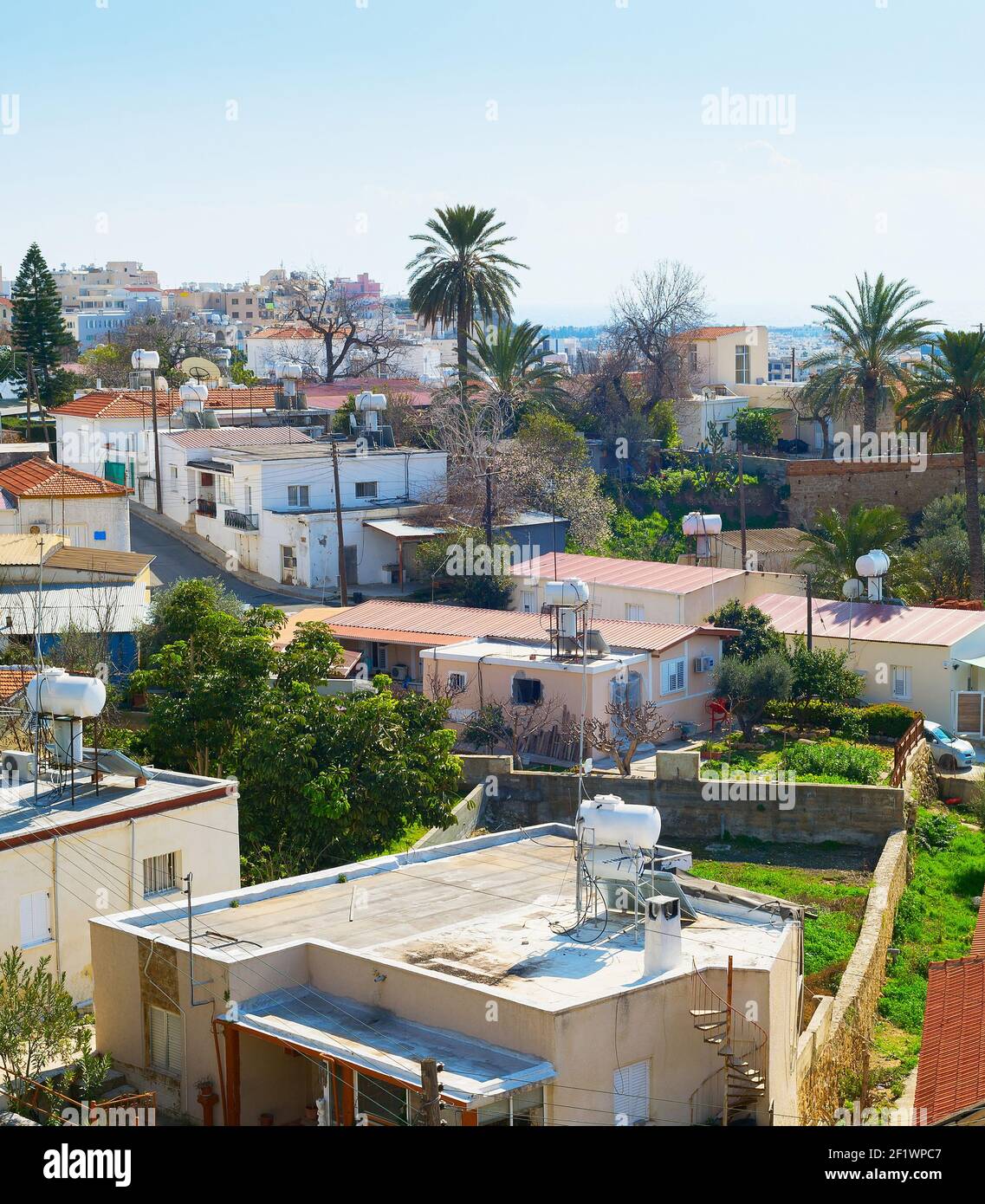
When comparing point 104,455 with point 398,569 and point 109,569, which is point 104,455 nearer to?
point 398,569

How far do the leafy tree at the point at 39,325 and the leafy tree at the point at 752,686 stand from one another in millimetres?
40956

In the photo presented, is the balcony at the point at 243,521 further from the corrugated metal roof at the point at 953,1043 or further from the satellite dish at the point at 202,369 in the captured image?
the corrugated metal roof at the point at 953,1043

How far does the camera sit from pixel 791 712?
116 feet

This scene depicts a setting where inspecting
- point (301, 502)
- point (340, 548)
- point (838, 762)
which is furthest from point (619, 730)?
point (301, 502)

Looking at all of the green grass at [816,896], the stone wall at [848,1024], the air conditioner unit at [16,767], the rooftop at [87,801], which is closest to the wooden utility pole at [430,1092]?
the stone wall at [848,1024]

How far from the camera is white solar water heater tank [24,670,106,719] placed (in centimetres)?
1922

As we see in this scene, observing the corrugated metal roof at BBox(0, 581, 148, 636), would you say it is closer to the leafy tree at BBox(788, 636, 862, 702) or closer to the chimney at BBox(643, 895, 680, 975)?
the leafy tree at BBox(788, 636, 862, 702)

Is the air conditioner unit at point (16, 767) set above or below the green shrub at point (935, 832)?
above

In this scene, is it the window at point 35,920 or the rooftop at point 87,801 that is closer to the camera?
the window at point 35,920

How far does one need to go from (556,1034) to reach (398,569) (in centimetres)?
3377

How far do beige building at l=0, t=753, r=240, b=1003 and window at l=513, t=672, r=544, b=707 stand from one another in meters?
12.7

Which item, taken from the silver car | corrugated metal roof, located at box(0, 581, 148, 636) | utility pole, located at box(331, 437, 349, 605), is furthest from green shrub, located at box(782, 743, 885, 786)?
utility pole, located at box(331, 437, 349, 605)

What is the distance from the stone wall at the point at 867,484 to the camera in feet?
184

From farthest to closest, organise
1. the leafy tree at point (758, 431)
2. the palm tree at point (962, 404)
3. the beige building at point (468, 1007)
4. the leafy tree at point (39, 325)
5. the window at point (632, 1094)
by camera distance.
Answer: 1. the leafy tree at point (39, 325)
2. the leafy tree at point (758, 431)
3. the palm tree at point (962, 404)
4. the window at point (632, 1094)
5. the beige building at point (468, 1007)
